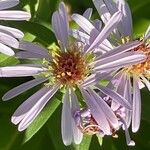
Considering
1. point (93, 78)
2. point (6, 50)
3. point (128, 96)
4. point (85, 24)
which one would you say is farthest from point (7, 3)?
point (128, 96)

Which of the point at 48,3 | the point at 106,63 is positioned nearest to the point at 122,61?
the point at 106,63

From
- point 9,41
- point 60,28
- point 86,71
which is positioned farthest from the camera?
point 86,71

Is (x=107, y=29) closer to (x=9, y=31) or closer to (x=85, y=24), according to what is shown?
(x=85, y=24)

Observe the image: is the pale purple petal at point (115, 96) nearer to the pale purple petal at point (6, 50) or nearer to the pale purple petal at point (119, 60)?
the pale purple petal at point (119, 60)

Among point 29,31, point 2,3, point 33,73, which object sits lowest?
point 33,73

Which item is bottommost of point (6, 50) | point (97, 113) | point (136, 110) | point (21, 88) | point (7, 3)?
point (136, 110)

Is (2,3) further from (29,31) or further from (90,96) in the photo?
(90,96)

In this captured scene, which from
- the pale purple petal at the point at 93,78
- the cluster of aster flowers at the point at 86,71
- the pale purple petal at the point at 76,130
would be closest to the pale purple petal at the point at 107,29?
the cluster of aster flowers at the point at 86,71
